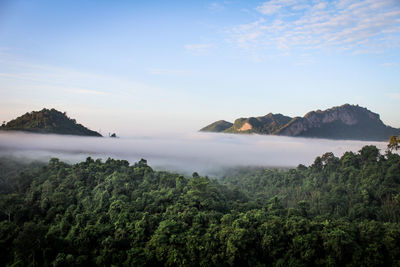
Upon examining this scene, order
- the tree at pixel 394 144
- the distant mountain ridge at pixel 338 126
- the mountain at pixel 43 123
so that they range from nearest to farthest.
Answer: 1. the tree at pixel 394 144
2. the mountain at pixel 43 123
3. the distant mountain ridge at pixel 338 126

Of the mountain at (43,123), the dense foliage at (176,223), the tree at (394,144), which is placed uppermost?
the mountain at (43,123)

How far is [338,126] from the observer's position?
10700cm

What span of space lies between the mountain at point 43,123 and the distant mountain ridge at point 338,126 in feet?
244

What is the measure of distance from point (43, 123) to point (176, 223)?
203 ft

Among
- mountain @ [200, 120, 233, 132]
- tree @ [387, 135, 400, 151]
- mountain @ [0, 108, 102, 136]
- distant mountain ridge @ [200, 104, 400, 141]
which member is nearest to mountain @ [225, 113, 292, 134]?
distant mountain ridge @ [200, 104, 400, 141]

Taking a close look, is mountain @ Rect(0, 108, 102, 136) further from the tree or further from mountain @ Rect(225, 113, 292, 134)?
mountain @ Rect(225, 113, 292, 134)

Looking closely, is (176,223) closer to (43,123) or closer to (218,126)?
(43,123)

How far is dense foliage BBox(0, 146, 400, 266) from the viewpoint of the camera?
21.1m

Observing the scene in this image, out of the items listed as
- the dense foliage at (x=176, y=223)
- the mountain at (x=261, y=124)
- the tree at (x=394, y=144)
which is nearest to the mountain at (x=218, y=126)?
the mountain at (x=261, y=124)

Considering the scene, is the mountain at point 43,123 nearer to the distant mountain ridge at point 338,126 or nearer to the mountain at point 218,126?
the distant mountain ridge at point 338,126

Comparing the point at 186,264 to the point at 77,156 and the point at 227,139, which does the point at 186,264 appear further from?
the point at 227,139

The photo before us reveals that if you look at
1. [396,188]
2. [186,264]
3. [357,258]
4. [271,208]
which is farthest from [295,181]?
[186,264]

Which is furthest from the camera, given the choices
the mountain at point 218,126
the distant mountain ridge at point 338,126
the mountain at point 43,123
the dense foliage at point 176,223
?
the mountain at point 218,126

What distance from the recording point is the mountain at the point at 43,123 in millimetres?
70250
